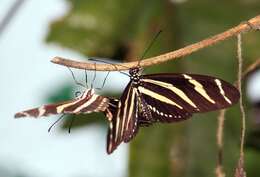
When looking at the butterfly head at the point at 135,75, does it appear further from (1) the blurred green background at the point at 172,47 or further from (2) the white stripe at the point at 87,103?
(1) the blurred green background at the point at 172,47

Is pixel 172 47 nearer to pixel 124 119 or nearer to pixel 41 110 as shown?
pixel 124 119

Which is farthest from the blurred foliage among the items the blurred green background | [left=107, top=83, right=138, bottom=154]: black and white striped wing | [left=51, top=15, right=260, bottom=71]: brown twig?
[left=51, top=15, right=260, bottom=71]: brown twig

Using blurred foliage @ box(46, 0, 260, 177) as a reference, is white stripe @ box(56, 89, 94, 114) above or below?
below

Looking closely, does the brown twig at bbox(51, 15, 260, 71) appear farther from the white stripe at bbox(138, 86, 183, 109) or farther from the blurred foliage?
the blurred foliage

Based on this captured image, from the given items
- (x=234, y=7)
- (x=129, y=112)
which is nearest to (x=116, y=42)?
(x=234, y=7)

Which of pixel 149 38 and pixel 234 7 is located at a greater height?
pixel 234 7

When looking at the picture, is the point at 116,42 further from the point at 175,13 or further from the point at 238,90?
the point at 238,90
